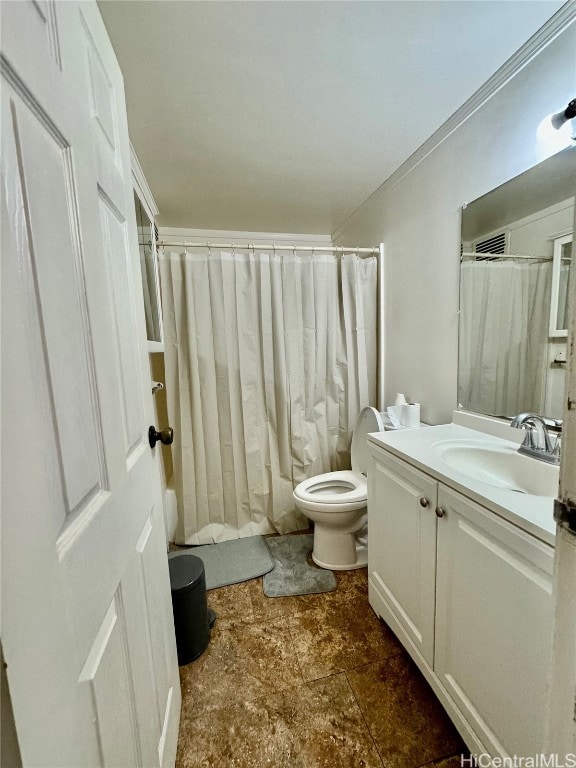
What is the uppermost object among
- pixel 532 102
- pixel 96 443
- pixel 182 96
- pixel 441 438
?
pixel 182 96

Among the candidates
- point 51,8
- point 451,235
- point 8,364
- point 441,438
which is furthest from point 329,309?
point 8,364

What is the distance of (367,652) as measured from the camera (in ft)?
4.03

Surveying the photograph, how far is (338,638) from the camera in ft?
4.24

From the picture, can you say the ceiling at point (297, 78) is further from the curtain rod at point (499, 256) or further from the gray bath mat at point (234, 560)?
the gray bath mat at point (234, 560)

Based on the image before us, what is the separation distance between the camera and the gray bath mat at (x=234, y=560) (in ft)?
5.42

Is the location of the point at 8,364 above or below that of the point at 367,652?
above

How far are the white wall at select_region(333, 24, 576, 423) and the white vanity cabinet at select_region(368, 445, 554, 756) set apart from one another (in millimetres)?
709

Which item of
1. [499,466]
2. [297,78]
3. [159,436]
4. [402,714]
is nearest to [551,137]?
[297,78]

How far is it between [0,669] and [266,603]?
1.47 m

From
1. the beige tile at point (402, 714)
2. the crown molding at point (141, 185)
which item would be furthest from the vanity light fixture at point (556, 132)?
the beige tile at point (402, 714)

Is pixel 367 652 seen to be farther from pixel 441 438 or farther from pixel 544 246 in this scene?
pixel 544 246

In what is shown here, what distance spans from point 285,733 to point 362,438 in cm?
127

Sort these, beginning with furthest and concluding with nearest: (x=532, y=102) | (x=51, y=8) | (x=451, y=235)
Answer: (x=451, y=235) < (x=532, y=102) < (x=51, y=8)

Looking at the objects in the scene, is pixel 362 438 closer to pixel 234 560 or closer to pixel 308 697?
pixel 234 560
